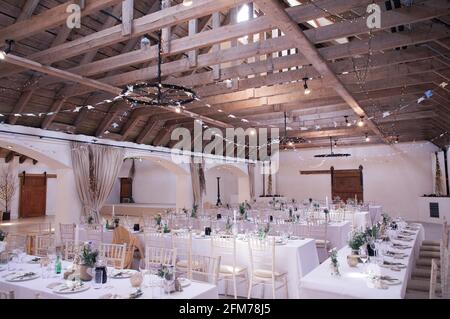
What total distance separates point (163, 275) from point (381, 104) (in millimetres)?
7827

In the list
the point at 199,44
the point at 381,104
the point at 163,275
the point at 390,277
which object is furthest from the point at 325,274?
the point at 381,104

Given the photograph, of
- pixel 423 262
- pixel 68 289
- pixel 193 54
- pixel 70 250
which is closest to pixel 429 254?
pixel 423 262

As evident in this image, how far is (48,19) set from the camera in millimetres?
4312

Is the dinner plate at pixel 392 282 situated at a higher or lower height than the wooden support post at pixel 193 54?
lower

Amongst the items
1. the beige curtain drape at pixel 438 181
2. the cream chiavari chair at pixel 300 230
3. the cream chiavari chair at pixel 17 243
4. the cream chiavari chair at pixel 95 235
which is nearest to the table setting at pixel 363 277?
the cream chiavari chair at pixel 300 230

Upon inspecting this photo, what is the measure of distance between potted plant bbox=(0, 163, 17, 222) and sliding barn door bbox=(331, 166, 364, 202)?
49.0 feet

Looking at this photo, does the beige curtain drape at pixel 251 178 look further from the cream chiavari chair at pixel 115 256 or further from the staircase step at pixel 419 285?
the staircase step at pixel 419 285

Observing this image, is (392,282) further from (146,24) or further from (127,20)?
(127,20)

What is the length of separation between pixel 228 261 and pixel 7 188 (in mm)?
14297

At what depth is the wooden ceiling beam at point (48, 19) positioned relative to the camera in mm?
3967

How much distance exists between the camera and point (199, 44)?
16.4ft

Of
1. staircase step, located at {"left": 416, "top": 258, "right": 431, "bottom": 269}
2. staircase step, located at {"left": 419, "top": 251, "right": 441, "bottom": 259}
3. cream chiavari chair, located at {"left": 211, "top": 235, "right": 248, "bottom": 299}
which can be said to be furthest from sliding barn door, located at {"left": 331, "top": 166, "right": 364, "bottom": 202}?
cream chiavari chair, located at {"left": 211, "top": 235, "right": 248, "bottom": 299}

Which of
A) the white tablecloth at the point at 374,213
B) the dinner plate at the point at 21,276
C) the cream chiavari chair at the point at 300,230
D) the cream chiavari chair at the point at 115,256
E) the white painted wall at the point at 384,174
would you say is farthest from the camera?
the white painted wall at the point at 384,174

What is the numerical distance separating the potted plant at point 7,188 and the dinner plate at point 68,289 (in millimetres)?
14906
